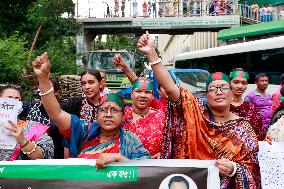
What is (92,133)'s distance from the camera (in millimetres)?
3316

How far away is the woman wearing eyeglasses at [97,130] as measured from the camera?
319 cm

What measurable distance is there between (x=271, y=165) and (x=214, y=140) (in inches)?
15.6

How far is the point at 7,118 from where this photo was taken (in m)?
3.27

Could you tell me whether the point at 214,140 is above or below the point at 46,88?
below

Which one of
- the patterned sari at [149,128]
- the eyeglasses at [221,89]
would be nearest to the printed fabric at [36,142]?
the patterned sari at [149,128]

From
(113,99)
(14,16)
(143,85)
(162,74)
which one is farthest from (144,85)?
(14,16)

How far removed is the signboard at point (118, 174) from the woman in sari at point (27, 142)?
152 millimetres

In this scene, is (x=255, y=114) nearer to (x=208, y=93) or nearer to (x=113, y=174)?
(x=208, y=93)

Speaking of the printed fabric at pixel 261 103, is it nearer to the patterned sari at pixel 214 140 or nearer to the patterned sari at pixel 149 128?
the patterned sari at pixel 149 128

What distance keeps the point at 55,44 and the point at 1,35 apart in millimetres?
3007

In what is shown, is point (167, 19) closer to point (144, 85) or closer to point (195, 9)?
point (195, 9)

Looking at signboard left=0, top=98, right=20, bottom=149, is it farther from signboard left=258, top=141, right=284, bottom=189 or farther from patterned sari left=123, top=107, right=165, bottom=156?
signboard left=258, top=141, right=284, bottom=189

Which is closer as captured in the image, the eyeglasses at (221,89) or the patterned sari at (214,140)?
the patterned sari at (214,140)

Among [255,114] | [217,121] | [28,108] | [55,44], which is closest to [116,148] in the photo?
[217,121]
